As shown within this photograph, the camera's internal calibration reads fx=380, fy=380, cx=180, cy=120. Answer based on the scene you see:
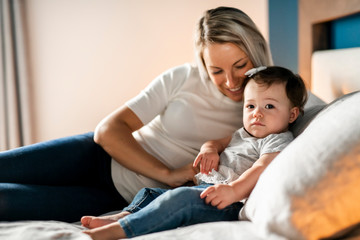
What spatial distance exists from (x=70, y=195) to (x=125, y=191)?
0.24 metres

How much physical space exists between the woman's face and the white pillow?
65 cm

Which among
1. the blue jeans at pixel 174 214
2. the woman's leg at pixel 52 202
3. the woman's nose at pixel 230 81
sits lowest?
the woman's leg at pixel 52 202

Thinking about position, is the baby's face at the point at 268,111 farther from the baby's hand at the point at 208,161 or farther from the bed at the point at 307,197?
the bed at the point at 307,197

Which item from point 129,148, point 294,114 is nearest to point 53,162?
point 129,148

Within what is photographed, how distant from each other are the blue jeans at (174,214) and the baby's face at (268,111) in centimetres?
32

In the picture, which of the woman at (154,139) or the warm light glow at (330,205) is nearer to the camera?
the warm light glow at (330,205)

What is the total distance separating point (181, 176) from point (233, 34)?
578mm

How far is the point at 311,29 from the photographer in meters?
1.94

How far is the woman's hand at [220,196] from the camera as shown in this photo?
1.04 m

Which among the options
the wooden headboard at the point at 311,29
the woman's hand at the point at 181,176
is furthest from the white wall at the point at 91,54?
the woman's hand at the point at 181,176

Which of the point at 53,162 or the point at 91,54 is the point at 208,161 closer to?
the point at 53,162

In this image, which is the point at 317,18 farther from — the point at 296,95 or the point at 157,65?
the point at 157,65

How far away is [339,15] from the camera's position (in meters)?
1.74

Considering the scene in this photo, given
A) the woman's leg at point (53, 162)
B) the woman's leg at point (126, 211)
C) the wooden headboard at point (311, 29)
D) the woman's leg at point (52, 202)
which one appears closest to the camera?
the woman's leg at point (126, 211)
